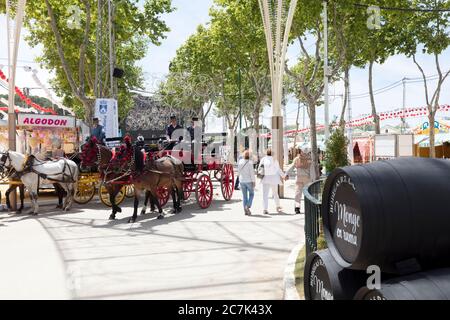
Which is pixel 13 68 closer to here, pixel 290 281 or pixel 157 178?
pixel 157 178

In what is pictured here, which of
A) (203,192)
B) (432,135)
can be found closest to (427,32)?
(432,135)

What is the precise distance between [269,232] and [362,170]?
6434 mm

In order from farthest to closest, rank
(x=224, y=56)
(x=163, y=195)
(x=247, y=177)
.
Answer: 1. (x=224, y=56)
2. (x=163, y=195)
3. (x=247, y=177)

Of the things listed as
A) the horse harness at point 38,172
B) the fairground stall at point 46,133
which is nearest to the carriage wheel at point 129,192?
the fairground stall at point 46,133

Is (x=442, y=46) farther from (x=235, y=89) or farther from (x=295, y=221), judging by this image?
(x=235, y=89)

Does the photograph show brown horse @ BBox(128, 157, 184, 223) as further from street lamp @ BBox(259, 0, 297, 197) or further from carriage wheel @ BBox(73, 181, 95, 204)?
street lamp @ BBox(259, 0, 297, 197)

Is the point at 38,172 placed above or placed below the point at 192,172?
above

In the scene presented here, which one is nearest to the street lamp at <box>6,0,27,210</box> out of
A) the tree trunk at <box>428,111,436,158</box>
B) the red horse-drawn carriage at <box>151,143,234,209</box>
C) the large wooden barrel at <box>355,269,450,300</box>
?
the red horse-drawn carriage at <box>151,143,234,209</box>

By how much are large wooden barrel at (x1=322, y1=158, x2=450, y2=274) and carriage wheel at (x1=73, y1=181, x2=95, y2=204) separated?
12750mm

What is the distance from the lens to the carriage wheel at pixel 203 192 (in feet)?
43.4

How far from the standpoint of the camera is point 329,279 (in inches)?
144

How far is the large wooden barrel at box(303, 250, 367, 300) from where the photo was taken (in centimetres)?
354

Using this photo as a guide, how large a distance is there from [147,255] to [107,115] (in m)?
11.9
